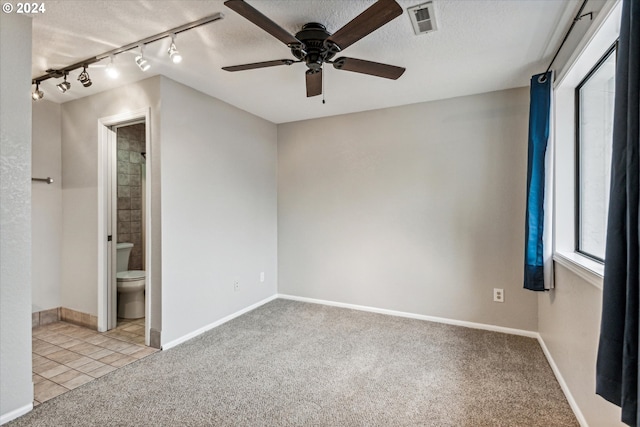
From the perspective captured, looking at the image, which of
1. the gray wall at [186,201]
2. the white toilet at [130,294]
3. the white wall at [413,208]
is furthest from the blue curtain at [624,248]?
the white toilet at [130,294]

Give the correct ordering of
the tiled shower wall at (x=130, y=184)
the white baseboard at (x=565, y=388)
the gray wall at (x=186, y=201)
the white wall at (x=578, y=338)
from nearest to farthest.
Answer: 1. the white wall at (x=578, y=338)
2. the white baseboard at (x=565, y=388)
3. the gray wall at (x=186, y=201)
4. the tiled shower wall at (x=130, y=184)

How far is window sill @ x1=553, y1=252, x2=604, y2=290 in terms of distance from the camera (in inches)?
64.2

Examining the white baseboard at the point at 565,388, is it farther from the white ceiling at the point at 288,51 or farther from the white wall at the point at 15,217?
the white wall at the point at 15,217

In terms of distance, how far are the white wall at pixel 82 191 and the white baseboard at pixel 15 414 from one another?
1426 millimetres

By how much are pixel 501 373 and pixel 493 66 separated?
7.91ft

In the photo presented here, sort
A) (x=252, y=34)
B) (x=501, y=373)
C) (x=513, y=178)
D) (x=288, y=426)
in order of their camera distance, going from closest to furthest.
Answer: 1. (x=288, y=426)
2. (x=252, y=34)
3. (x=501, y=373)
4. (x=513, y=178)

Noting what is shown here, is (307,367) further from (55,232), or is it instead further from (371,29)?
(55,232)

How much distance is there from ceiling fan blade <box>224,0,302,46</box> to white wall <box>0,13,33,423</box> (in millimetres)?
1468

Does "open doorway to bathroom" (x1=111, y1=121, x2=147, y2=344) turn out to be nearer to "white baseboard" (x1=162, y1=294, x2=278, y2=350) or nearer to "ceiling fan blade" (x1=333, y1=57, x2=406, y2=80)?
"white baseboard" (x1=162, y1=294, x2=278, y2=350)

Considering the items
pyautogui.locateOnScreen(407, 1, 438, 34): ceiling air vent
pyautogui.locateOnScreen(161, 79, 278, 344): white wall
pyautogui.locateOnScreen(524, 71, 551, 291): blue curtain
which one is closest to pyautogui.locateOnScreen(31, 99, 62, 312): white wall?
pyautogui.locateOnScreen(161, 79, 278, 344): white wall

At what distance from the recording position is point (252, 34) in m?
2.12

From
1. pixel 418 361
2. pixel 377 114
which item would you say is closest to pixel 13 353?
pixel 418 361

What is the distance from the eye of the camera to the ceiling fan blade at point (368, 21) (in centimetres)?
148

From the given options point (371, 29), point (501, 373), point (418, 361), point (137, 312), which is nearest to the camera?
point (371, 29)
